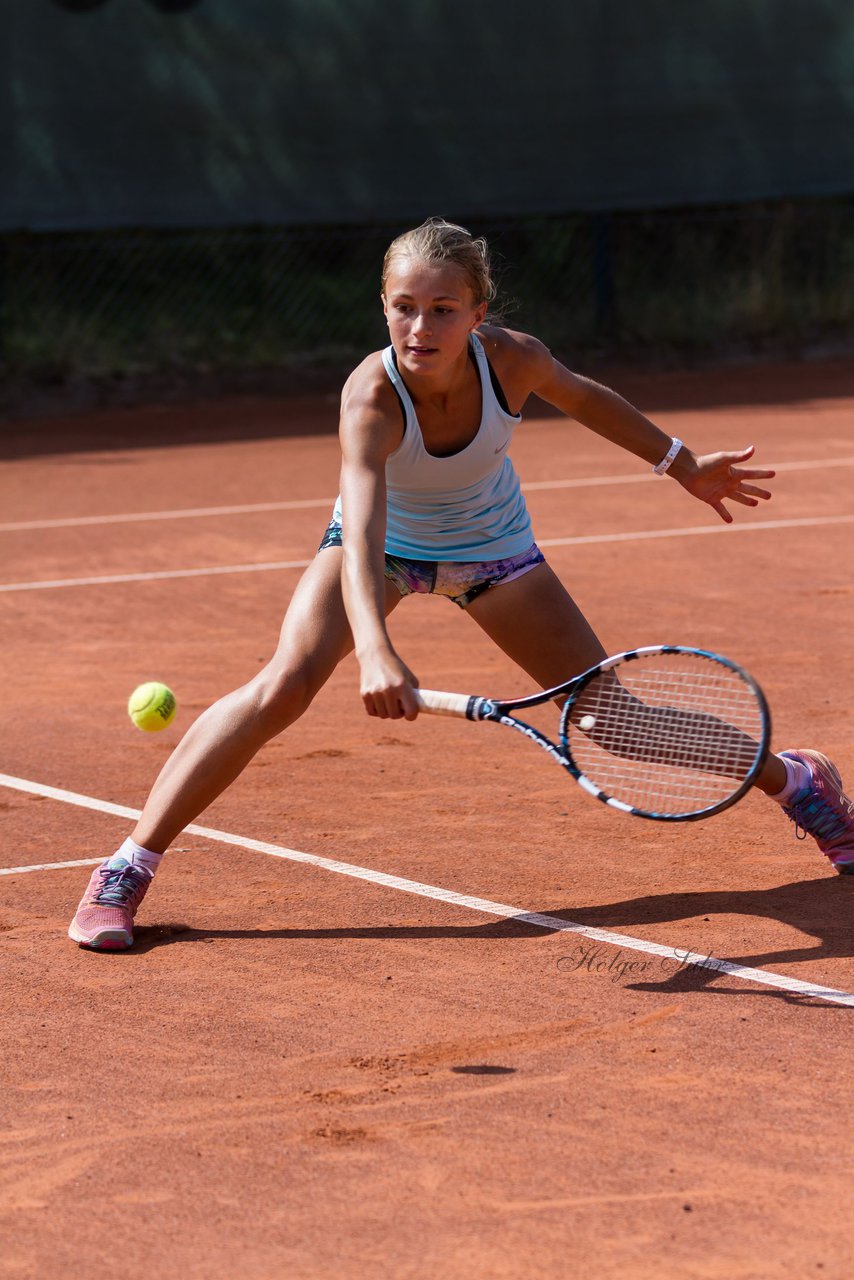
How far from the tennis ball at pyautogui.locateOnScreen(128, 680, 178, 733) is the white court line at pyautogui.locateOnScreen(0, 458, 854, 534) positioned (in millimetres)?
5139

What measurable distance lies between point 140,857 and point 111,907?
15 centimetres

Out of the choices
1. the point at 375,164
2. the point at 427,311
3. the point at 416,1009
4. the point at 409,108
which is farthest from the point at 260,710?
the point at 409,108

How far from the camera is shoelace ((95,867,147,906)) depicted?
4496 mm

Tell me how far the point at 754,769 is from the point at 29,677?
14.3ft

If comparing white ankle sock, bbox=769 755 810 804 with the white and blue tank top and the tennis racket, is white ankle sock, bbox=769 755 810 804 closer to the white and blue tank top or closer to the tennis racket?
the tennis racket

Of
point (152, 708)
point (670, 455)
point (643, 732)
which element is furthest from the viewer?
point (152, 708)

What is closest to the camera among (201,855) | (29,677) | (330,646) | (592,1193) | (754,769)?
(592,1193)

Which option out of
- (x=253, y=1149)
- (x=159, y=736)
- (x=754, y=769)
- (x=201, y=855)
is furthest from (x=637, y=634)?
(x=253, y=1149)

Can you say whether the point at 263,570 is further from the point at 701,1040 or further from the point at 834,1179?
the point at 834,1179

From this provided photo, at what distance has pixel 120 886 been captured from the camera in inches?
178

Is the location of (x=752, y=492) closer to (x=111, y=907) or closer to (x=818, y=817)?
(x=818, y=817)

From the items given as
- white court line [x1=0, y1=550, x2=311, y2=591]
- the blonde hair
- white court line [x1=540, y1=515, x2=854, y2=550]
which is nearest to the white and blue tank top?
the blonde hair

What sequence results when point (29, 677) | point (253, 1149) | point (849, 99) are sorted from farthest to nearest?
point (849, 99) < point (29, 677) < point (253, 1149)

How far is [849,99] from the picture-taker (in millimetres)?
18531
